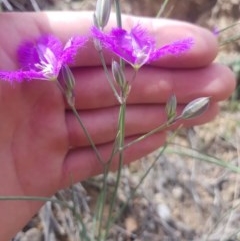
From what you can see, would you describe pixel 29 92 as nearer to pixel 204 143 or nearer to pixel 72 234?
pixel 72 234

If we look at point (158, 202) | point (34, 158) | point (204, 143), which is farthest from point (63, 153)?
point (204, 143)

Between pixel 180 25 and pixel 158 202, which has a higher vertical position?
pixel 180 25

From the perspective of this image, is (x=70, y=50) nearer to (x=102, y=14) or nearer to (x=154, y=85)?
(x=102, y=14)

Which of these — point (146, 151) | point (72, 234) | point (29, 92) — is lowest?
point (72, 234)

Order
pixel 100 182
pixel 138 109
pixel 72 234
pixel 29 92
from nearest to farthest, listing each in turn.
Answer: pixel 29 92 < pixel 138 109 < pixel 72 234 < pixel 100 182

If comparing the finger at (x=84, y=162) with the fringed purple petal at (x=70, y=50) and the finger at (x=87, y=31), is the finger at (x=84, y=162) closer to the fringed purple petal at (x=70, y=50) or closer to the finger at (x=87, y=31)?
the finger at (x=87, y=31)

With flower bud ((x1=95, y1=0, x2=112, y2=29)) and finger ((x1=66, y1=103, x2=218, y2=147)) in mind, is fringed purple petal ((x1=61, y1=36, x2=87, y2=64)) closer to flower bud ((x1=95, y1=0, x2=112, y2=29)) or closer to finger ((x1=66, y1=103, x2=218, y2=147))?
flower bud ((x1=95, y1=0, x2=112, y2=29))
